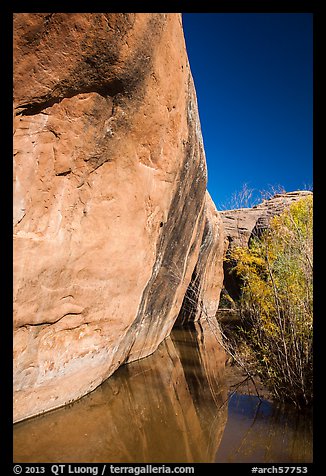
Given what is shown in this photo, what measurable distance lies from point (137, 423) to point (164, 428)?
0.93 feet

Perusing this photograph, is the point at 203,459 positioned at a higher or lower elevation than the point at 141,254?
lower

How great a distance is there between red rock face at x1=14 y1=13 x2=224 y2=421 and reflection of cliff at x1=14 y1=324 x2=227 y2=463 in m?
0.26

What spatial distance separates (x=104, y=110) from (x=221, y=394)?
3670 mm

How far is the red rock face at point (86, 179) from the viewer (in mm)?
2863

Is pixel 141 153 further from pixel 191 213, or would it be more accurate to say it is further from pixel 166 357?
pixel 166 357

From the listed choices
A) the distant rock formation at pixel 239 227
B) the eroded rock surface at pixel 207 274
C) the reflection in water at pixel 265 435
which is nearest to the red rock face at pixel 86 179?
the reflection in water at pixel 265 435

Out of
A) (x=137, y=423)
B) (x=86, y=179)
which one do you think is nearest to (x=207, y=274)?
(x=137, y=423)

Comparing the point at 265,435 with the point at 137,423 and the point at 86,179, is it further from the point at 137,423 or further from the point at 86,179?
the point at 86,179

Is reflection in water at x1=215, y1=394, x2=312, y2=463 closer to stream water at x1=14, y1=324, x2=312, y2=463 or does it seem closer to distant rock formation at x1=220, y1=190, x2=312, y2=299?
stream water at x1=14, y1=324, x2=312, y2=463

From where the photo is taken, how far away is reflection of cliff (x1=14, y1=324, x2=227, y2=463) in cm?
271

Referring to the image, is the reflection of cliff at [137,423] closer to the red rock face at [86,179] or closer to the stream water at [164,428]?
the stream water at [164,428]

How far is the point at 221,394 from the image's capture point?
14.2 feet

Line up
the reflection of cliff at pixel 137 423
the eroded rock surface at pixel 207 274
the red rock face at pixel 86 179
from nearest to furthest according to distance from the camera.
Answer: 1. the reflection of cliff at pixel 137 423
2. the red rock face at pixel 86 179
3. the eroded rock surface at pixel 207 274
